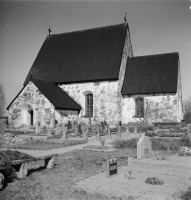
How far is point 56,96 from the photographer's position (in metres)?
26.5

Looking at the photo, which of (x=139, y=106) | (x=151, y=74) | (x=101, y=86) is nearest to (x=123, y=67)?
(x=151, y=74)

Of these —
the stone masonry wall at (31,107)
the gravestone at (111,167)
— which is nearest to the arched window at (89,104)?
the stone masonry wall at (31,107)

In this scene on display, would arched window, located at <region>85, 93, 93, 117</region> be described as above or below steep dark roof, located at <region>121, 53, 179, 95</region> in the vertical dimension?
below

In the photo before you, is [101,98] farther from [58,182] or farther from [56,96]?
[58,182]

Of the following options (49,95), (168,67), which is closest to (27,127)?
(49,95)

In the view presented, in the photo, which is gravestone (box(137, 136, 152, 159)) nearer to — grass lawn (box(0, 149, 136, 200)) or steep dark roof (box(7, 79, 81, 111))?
grass lawn (box(0, 149, 136, 200))

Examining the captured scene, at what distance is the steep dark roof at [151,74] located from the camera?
1049 inches

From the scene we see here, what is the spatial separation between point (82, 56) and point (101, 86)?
5119mm

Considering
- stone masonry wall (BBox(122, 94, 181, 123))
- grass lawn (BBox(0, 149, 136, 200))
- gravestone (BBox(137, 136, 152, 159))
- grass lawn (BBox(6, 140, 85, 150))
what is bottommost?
grass lawn (BBox(0, 149, 136, 200))

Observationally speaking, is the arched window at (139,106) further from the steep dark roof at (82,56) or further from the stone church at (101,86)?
the steep dark roof at (82,56)

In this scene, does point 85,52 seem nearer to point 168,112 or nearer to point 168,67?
point 168,67

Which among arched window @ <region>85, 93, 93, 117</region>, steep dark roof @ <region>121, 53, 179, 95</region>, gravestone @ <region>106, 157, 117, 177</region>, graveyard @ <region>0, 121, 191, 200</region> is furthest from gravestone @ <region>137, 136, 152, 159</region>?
arched window @ <region>85, 93, 93, 117</region>

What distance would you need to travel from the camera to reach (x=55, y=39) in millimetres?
34812

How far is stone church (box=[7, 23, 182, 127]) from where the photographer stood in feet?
84.7
